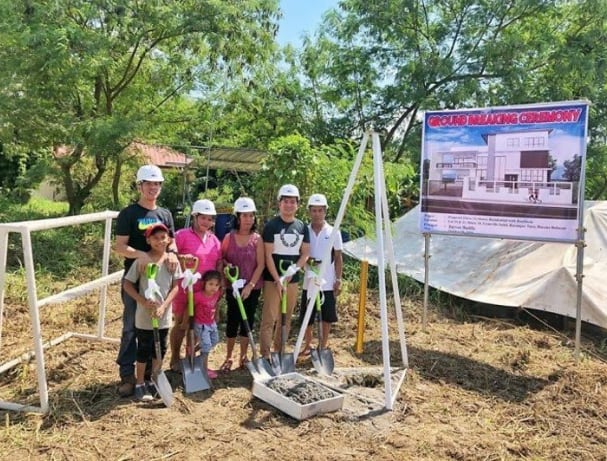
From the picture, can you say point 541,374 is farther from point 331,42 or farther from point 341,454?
point 331,42

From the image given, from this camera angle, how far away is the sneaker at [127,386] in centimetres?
350

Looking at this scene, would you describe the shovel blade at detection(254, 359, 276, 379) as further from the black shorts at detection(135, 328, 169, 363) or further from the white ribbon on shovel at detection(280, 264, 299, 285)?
the black shorts at detection(135, 328, 169, 363)

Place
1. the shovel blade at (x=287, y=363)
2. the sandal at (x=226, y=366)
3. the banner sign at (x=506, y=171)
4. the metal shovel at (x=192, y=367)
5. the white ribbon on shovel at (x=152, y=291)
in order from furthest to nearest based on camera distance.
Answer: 1. the banner sign at (x=506, y=171)
2. the sandal at (x=226, y=366)
3. the shovel blade at (x=287, y=363)
4. the metal shovel at (x=192, y=367)
5. the white ribbon on shovel at (x=152, y=291)

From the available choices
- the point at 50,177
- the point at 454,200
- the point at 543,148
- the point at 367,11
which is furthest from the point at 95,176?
the point at 543,148

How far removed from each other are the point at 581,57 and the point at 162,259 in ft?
26.2

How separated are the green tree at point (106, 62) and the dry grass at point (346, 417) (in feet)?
13.2

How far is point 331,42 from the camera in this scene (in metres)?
10.5

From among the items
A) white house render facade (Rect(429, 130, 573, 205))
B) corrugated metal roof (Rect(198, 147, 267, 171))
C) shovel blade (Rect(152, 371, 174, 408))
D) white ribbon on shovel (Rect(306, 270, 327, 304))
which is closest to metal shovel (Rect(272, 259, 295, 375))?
white ribbon on shovel (Rect(306, 270, 327, 304))

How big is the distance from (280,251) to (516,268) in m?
3.71

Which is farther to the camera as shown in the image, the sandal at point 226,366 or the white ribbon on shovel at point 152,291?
the sandal at point 226,366

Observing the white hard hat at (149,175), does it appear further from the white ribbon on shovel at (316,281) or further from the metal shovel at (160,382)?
the white ribbon on shovel at (316,281)

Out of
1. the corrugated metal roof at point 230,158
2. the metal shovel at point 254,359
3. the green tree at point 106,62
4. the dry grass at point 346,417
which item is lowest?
the dry grass at point 346,417

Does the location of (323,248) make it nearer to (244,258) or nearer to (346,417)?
(244,258)

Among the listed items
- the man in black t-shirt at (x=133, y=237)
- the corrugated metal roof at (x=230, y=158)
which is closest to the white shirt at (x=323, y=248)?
the man in black t-shirt at (x=133, y=237)
